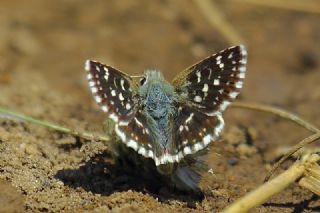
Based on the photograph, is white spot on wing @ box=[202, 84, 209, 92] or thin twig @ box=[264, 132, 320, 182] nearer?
white spot on wing @ box=[202, 84, 209, 92]

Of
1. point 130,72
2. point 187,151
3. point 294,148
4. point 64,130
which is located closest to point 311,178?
point 294,148

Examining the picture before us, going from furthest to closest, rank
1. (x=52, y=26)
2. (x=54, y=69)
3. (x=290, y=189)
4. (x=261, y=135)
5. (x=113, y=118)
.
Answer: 1. (x=52, y=26)
2. (x=54, y=69)
3. (x=261, y=135)
4. (x=290, y=189)
5. (x=113, y=118)

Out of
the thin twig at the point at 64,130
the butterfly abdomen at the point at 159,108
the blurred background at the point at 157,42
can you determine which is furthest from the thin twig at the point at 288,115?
the thin twig at the point at 64,130

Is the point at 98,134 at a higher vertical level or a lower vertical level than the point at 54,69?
lower

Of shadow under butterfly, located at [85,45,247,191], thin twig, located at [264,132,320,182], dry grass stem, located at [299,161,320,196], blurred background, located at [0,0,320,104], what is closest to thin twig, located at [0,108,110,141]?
shadow under butterfly, located at [85,45,247,191]

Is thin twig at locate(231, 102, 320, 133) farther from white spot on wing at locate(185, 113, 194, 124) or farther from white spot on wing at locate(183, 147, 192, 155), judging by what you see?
white spot on wing at locate(183, 147, 192, 155)

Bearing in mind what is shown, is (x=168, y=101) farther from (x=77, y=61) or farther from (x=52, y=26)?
(x=52, y=26)

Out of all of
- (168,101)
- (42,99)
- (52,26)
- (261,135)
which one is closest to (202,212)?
(168,101)
